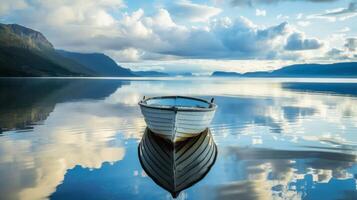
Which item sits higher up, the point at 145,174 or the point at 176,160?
the point at 176,160

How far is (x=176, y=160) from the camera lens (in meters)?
17.5

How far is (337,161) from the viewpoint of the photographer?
1797cm

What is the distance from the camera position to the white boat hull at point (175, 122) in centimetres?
1930

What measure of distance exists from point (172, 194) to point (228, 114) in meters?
26.8

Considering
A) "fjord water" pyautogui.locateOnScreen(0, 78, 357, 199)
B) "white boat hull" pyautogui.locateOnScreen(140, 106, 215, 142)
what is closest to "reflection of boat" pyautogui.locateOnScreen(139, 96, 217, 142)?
"white boat hull" pyautogui.locateOnScreen(140, 106, 215, 142)

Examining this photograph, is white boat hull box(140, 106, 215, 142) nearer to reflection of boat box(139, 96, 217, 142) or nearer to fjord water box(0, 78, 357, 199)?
reflection of boat box(139, 96, 217, 142)

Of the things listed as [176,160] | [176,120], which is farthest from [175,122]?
[176,160]

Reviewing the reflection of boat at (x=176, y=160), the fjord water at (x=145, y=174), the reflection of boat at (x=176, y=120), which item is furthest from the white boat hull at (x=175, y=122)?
the fjord water at (x=145, y=174)

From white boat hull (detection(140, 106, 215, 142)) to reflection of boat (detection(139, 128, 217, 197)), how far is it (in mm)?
764

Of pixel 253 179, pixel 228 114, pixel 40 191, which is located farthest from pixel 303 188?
pixel 228 114

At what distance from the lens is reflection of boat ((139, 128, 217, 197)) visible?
A: 14.5m

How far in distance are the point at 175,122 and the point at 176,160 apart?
259 centimetres

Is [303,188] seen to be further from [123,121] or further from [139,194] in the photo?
[123,121]

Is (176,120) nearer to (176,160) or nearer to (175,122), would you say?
(175,122)
